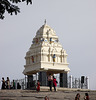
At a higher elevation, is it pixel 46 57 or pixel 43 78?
pixel 46 57

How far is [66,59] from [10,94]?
15390 mm

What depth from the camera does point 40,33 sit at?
53.5 meters

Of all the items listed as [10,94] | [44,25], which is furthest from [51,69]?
[10,94]

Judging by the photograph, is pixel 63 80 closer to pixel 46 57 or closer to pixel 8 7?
pixel 46 57

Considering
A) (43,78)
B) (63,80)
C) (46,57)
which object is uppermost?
(46,57)

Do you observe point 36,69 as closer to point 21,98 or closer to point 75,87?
point 75,87

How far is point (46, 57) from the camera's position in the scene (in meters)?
52.0

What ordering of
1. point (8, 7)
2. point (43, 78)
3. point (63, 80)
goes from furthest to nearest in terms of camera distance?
1. point (63, 80)
2. point (43, 78)
3. point (8, 7)

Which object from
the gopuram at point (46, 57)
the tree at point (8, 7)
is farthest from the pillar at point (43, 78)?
the tree at point (8, 7)

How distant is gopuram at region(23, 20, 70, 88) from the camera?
169ft

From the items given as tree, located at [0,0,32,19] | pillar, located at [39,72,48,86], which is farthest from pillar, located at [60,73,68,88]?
tree, located at [0,0,32,19]

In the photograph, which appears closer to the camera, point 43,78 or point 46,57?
point 43,78

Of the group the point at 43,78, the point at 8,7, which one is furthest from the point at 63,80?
the point at 8,7

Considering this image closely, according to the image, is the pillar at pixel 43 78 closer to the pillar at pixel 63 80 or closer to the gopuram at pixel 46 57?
the gopuram at pixel 46 57
